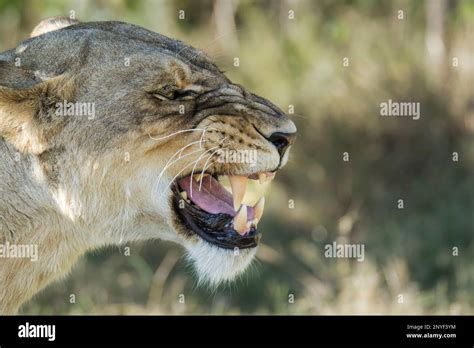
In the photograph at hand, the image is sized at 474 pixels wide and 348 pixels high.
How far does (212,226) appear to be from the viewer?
4.16 meters

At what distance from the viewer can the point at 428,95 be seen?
1145cm

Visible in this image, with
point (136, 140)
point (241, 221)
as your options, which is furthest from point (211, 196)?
point (136, 140)

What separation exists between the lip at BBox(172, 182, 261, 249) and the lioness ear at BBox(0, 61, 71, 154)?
0.60 metres

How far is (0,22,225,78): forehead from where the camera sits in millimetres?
4012

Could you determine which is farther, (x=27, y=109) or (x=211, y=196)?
(x=211, y=196)

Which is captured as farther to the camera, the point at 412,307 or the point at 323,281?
the point at 323,281

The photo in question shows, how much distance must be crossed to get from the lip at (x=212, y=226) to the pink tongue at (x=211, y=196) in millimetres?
29

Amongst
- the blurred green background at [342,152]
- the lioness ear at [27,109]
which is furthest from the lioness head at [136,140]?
the blurred green background at [342,152]

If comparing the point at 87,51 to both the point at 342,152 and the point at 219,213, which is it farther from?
the point at 342,152

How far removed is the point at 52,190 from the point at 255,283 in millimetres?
6171

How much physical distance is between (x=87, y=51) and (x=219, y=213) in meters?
0.90
